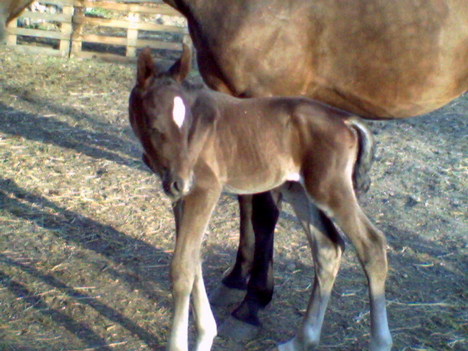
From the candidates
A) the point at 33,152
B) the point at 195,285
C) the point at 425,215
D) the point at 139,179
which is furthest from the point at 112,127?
the point at 195,285

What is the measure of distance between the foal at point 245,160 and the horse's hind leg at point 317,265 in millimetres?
250

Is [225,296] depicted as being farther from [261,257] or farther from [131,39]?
[131,39]

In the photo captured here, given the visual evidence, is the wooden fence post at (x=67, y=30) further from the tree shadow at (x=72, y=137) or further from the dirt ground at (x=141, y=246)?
the tree shadow at (x=72, y=137)

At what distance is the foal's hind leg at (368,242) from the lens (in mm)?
2322

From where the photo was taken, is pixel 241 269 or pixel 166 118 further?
pixel 241 269

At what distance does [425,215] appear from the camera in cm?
435

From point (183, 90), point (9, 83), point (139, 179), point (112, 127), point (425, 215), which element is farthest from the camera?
point (9, 83)

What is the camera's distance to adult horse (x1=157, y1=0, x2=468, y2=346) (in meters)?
2.98

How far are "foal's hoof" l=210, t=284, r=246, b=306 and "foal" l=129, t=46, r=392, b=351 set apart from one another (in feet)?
2.08

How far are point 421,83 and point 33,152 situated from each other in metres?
3.65

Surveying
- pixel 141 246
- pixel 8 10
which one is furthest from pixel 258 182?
pixel 8 10

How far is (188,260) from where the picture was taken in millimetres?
2352

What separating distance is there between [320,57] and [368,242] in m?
1.21

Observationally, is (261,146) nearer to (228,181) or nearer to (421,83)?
(228,181)
